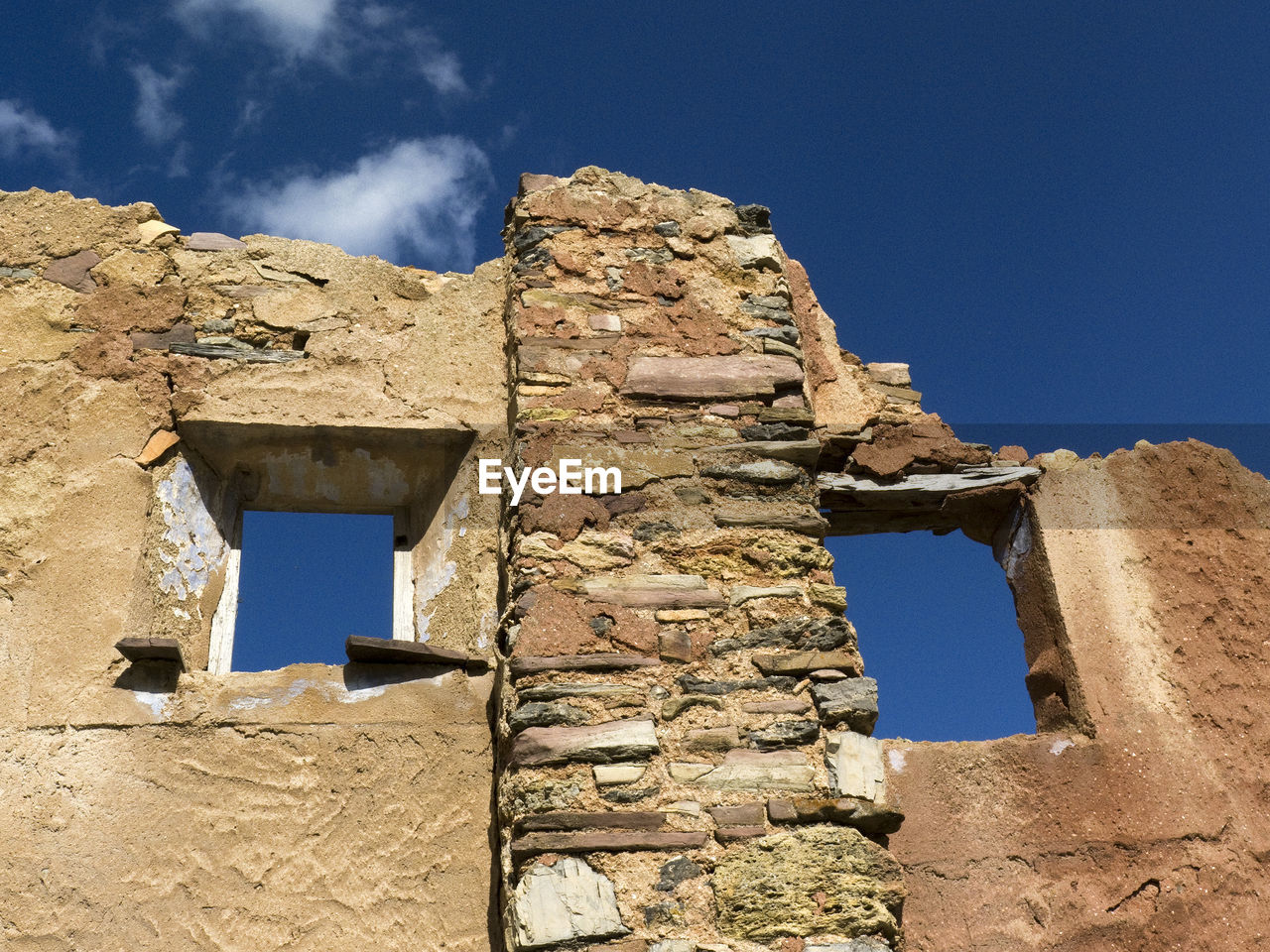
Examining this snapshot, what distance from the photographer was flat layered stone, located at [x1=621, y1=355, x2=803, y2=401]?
3865mm

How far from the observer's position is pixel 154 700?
3.42m

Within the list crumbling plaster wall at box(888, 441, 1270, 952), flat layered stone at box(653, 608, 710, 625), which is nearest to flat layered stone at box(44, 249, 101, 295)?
flat layered stone at box(653, 608, 710, 625)

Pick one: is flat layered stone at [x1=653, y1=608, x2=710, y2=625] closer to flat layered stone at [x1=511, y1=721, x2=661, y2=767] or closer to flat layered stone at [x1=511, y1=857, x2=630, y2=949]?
flat layered stone at [x1=511, y1=721, x2=661, y2=767]

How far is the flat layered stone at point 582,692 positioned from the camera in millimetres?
3266

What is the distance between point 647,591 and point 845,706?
0.66 metres

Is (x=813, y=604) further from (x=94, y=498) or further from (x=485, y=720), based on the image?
(x=94, y=498)

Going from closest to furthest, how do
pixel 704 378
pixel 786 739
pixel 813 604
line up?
pixel 786 739 < pixel 813 604 < pixel 704 378

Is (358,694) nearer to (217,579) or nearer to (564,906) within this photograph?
(217,579)

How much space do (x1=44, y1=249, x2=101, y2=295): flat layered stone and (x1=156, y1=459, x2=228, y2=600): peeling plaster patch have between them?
743 mm

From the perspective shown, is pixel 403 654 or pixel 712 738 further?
pixel 403 654

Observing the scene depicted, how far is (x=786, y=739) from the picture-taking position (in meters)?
3.27

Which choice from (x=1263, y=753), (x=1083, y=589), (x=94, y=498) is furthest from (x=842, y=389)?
(x=94, y=498)

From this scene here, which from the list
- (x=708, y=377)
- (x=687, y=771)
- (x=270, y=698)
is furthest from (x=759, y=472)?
(x=270, y=698)

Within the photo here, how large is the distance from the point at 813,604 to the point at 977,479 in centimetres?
113
